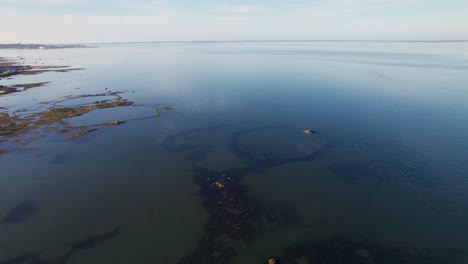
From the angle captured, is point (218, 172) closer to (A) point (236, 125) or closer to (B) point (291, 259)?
(B) point (291, 259)

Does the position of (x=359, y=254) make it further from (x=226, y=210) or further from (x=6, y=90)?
(x=6, y=90)

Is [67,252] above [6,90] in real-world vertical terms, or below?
below

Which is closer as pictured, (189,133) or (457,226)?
(457,226)

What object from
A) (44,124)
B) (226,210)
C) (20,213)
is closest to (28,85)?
(44,124)

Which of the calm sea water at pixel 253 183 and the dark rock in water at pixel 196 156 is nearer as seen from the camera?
the calm sea water at pixel 253 183

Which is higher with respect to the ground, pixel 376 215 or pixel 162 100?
pixel 162 100

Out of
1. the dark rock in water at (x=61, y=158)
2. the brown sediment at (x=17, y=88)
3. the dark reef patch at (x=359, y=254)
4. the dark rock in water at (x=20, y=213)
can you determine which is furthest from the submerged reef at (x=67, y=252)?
the brown sediment at (x=17, y=88)

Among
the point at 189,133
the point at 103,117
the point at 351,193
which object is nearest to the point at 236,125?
the point at 189,133

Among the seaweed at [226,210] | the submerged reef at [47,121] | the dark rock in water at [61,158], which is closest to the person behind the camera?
the seaweed at [226,210]

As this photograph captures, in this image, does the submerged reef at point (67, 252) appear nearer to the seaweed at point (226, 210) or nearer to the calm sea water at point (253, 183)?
the calm sea water at point (253, 183)
